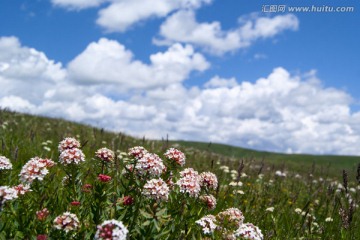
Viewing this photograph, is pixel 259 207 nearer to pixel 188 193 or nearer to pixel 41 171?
pixel 188 193

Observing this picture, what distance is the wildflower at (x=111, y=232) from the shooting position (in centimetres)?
343

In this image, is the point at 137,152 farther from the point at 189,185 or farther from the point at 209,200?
the point at 209,200

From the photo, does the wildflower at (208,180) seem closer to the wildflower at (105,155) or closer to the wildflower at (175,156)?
the wildflower at (175,156)

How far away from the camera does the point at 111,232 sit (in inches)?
137

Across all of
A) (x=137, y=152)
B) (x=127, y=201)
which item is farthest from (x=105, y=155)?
(x=127, y=201)

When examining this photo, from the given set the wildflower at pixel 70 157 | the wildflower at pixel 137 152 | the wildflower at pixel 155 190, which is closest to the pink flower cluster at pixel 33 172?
the wildflower at pixel 70 157

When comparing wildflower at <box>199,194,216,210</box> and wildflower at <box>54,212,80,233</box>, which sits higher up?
wildflower at <box>199,194,216,210</box>

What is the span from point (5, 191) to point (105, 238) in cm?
142

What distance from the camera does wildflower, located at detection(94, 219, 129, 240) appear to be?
135 inches

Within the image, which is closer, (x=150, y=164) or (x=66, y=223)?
(x=66, y=223)

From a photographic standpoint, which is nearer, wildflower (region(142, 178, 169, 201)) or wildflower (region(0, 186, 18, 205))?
wildflower (region(0, 186, 18, 205))

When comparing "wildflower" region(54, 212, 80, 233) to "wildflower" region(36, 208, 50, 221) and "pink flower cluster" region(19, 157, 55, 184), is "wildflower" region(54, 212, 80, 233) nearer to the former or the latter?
"wildflower" region(36, 208, 50, 221)

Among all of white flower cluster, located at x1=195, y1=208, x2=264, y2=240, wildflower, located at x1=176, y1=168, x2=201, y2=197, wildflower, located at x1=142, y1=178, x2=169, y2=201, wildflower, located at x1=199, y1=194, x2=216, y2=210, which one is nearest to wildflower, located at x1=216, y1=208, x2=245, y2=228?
white flower cluster, located at x1=195, y1=208, x2=264, y2=240

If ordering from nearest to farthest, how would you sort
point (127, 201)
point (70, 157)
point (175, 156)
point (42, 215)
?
point (42, 215) → point (127, 201) → point (70, 157) → point (175, 156)
